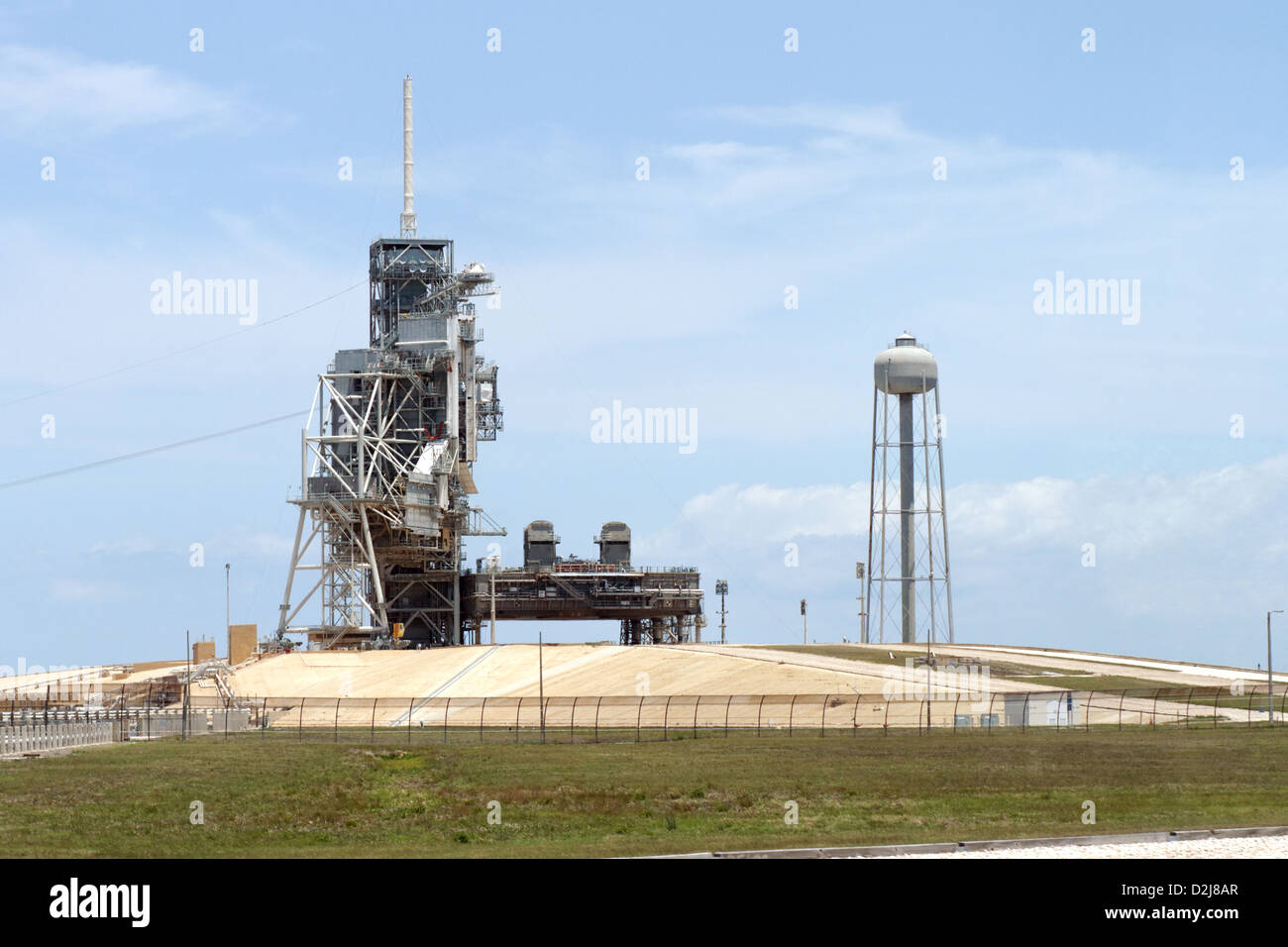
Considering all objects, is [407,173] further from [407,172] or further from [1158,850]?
[1158,850]

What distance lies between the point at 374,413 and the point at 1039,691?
54210 mm

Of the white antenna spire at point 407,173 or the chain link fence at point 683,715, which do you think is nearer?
the chain link fence at point 683,715

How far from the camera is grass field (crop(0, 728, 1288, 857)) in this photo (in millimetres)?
29188

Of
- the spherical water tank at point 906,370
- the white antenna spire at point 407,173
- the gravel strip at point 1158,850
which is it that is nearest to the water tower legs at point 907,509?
the spherical water tank at point 906,370

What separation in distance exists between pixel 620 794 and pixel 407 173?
262 feet

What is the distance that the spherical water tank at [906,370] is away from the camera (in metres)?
101

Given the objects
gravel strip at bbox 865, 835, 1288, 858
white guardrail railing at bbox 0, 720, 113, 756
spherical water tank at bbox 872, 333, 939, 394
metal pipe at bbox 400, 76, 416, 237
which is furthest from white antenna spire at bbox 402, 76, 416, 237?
gravel strip at bbox 865, 835, 1288, 858

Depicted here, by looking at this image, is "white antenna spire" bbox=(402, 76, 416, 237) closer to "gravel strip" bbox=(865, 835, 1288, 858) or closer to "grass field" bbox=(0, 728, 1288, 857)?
"grass field" bbox=(0, 728, 1288, 857)

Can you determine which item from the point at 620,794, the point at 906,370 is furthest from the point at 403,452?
the point at 620,794

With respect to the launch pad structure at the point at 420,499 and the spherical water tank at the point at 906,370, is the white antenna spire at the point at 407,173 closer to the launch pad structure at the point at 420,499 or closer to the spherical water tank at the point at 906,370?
the launch pad structure at the point at 420,499

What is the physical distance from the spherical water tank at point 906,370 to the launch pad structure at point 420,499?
72.8 ft
